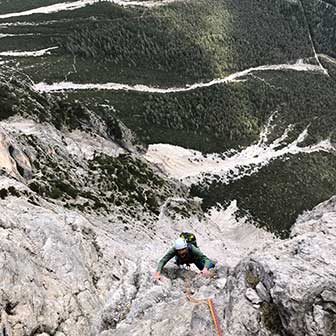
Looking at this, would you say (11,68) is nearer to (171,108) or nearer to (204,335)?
(171,108)

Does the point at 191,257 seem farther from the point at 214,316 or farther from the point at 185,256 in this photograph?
the point at 214,316

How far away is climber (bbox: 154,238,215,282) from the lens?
25.5 m


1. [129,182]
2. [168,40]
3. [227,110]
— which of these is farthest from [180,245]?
[168,40]

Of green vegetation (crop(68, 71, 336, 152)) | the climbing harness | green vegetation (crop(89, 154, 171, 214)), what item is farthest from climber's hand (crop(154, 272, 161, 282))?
green vegetation (crop(68, 71, 336, 152))

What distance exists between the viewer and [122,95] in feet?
435

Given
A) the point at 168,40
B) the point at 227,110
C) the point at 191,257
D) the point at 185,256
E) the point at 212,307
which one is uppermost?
the point at 212,307

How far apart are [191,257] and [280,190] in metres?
85.6

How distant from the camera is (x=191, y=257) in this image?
87.0 feet

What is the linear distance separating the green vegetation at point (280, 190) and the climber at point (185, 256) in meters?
65.1

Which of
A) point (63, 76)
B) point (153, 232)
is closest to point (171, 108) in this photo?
point (63, 76)

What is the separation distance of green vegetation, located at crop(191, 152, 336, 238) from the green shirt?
65109mm

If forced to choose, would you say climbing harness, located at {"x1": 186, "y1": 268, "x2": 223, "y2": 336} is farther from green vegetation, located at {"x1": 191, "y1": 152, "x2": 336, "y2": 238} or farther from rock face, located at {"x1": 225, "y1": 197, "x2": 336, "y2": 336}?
green vegetation, located at {"x1": 191, "y1": 152, "x2": 336, "y2": 238}

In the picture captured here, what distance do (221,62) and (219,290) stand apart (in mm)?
146977

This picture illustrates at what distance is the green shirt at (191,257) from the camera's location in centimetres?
2560
